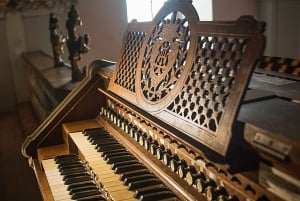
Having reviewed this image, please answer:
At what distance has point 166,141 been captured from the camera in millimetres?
1576

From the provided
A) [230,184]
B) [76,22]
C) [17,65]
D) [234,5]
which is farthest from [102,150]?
[234,5]

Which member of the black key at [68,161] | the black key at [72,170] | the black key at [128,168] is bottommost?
the black key at [68,161]

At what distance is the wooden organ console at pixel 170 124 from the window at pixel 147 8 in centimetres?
530

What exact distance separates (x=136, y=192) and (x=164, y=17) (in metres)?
0.75

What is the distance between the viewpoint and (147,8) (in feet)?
25.5

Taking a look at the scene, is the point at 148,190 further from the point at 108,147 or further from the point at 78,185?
the point at 108,147

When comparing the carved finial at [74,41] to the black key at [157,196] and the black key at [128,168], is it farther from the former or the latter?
the black key at [157,196]

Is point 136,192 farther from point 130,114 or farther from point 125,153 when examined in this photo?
point 130,114

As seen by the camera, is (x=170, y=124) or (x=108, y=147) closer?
(x=170, y=124)

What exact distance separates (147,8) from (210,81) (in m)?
6.77

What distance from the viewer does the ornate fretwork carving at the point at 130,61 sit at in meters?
1.91

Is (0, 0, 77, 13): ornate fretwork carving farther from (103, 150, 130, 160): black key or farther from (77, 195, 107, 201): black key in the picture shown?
(77, 195, 107, 201): black key

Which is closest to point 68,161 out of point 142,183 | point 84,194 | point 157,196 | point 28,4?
point 84,194

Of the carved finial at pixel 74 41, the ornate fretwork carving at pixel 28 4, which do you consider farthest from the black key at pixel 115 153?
the ornate fretwork carving at pixel 28 4
